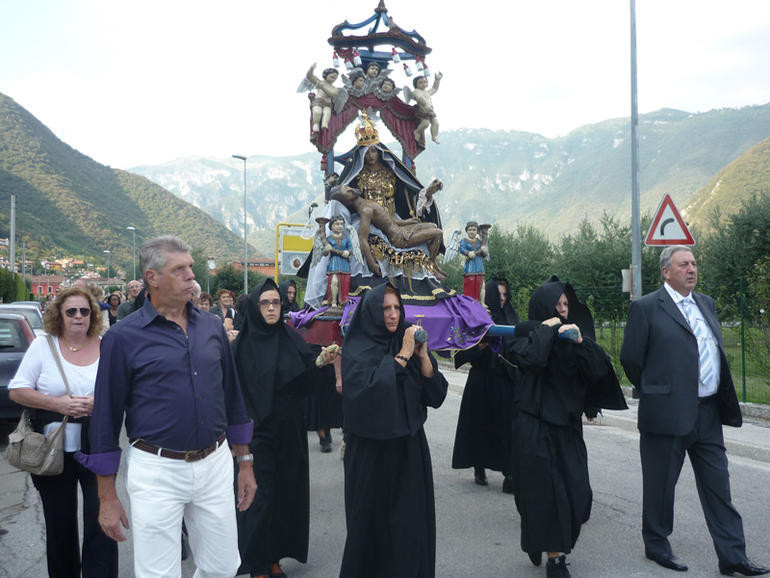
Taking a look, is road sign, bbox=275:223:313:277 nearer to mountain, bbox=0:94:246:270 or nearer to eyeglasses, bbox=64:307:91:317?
eyeglasses, bbox=64:307:91:317

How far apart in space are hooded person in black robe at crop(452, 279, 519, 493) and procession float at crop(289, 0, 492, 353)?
2.18 ft

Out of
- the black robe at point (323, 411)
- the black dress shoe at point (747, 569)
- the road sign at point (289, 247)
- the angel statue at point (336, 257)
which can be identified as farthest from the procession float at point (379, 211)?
the road sign at point (289, 247)

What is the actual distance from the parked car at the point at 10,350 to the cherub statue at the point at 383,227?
4992 millimetres

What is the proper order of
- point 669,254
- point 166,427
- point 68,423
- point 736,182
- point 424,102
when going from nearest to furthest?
point 166,427
point 68,423
point 669,254
point 424,102
point 736,182

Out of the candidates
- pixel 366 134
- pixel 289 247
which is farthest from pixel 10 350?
pixel 289 247

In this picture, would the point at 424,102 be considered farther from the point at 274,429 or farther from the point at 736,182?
the point at 736,182

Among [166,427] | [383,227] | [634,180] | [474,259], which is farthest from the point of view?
[634,180]

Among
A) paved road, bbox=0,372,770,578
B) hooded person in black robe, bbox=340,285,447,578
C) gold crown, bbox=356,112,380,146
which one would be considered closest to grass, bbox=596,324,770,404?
paved road, bbox=0,372,770,578

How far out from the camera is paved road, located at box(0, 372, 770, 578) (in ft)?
16.6

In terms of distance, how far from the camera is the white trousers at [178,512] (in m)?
3.12

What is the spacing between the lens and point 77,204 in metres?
101

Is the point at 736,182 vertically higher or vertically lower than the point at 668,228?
higher

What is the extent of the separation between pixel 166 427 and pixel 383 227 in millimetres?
4992

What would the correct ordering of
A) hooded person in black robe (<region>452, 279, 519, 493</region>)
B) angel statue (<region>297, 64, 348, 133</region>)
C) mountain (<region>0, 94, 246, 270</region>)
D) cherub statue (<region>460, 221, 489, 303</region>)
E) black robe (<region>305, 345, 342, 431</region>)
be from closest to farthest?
hooded person in black robe (<region>452, 279, 519, 493</region>), cherub statue (<region>460, 221, 489, 303</region>), angel statue (<region>297, 64, 348, 133</region>), black robe (<region>305, 345, 342, 431</region>), mountain (<region>0, 94, 246, 270</region>)
